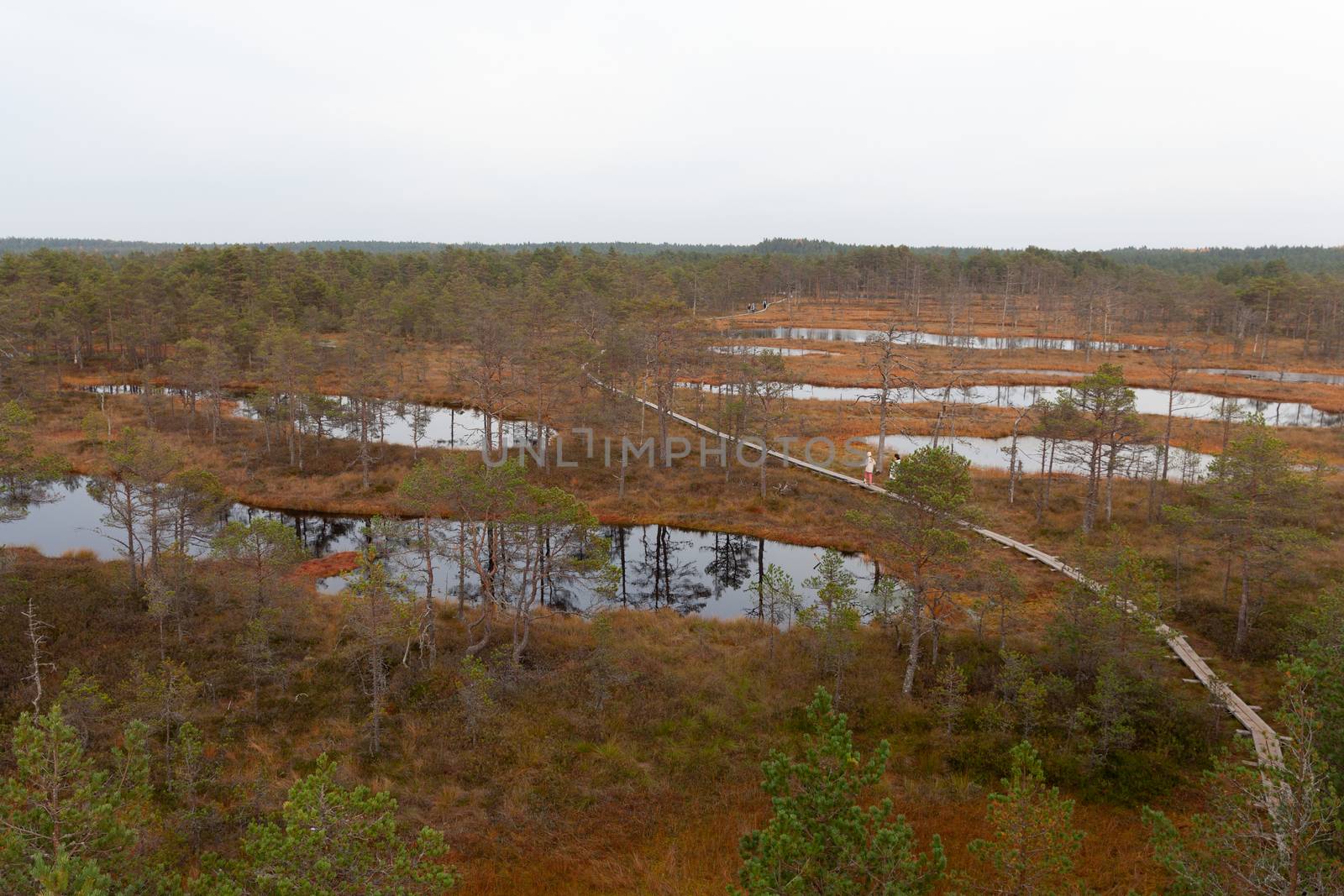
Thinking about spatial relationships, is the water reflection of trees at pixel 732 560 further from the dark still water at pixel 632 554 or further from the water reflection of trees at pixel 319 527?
the water reflection of trees at pixel 319 527

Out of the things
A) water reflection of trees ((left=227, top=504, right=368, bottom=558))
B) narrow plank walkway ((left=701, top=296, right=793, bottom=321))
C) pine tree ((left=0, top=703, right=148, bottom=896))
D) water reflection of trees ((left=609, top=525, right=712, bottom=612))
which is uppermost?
narrow plank walkway ((left=701, top=296, right=793, bottom=321))

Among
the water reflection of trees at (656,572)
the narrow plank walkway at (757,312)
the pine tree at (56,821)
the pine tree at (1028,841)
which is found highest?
the narrow plank walkway at (757,312)

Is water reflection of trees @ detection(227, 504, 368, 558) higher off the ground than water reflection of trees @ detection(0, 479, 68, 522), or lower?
lower

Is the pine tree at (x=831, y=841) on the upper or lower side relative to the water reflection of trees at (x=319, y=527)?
upper

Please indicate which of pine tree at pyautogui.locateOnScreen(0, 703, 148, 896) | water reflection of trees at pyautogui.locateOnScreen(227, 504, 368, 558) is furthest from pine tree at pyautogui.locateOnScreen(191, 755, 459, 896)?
water reflection of trees at pyautogui.locateOnScreen(227, 504, 368, 558)

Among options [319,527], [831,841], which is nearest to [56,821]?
[831,841]

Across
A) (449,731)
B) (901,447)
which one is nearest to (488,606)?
(449,731)

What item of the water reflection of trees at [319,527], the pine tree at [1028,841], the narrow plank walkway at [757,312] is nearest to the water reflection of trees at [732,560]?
the water reflection of trees at [319,527]

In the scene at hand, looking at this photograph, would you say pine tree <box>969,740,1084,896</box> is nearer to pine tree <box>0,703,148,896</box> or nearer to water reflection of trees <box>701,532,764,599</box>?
pine tree <box>0,703,148,896</box>
